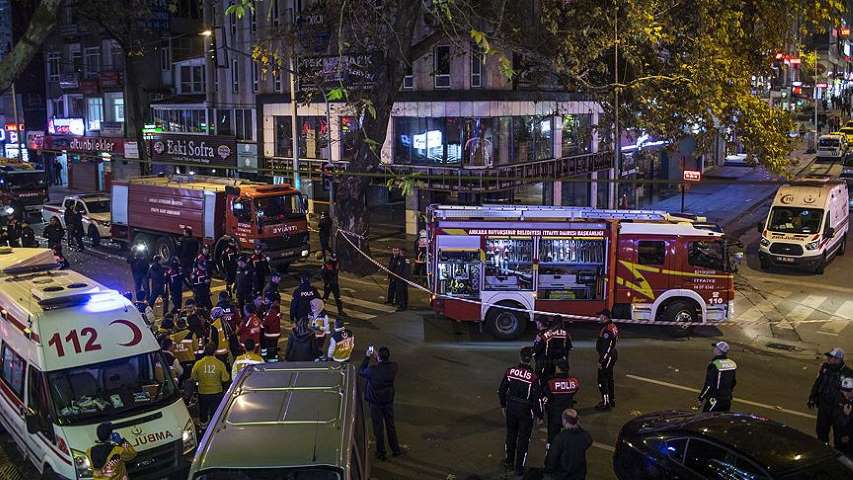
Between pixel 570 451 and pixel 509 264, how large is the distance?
8.23m

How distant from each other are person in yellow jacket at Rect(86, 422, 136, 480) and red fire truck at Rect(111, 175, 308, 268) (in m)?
13.8

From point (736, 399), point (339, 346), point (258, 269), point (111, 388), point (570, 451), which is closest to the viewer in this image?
point (570, 451)

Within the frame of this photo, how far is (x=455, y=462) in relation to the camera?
35.0 feet

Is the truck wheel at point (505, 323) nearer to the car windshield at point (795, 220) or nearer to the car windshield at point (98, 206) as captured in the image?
the car windshield at point (795, 220)

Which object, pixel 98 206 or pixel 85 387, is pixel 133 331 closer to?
pixel 85 387

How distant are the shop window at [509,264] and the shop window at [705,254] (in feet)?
10.9

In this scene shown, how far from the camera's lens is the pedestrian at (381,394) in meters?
10.4

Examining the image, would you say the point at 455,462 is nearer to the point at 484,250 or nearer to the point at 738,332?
the point at 484,250

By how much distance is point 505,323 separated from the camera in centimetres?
1675

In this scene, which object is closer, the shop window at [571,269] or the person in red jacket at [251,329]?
the person in red jacket at [251,329]

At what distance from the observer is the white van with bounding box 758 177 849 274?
912 inches

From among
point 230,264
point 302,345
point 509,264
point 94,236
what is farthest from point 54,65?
point 302,345

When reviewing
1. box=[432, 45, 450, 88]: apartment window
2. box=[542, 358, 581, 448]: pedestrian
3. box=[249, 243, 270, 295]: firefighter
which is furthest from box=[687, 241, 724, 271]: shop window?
box=[432, 45, 450, 88]: apartment window

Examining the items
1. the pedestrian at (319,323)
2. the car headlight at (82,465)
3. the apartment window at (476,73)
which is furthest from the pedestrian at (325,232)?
the car headlight at (82,465)
